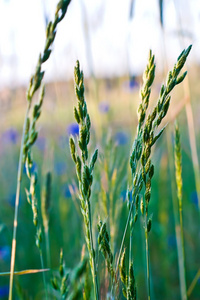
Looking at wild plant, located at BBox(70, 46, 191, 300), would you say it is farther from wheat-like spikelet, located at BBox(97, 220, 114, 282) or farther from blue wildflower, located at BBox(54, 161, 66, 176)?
blue wildflower, located at BBox(54, 161, 66, 176)

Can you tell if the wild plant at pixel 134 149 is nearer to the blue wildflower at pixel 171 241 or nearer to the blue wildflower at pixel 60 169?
the blue wildflower at pixel 171 241

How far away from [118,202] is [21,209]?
1283mm

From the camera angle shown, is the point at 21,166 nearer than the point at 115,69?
Yes

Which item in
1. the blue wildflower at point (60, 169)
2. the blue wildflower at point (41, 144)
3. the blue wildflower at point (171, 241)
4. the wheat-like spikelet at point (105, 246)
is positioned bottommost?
the wheat-like spikelet at point (105, 246)

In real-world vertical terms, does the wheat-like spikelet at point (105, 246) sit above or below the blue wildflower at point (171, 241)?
below

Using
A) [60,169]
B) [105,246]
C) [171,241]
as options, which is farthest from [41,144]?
[105,246]

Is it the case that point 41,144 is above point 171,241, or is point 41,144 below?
above

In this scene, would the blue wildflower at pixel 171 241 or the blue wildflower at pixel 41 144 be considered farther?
the blue wildflower at pixel 41 144

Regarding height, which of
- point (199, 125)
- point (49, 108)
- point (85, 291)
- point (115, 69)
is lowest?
point (85, 291)

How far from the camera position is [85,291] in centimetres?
44

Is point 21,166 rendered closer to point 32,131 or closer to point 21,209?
point 32,131

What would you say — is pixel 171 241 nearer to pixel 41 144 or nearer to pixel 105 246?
pixel 105 246

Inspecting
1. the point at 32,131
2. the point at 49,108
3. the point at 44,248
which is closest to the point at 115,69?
the point at 49,108

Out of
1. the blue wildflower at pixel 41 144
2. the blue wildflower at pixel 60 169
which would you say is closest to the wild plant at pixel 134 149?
the blue wildflower at pixel 60 169
